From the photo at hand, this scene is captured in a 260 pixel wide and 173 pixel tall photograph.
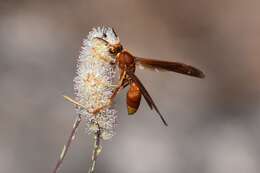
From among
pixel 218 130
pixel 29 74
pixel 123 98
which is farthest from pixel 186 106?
pixel 29 74

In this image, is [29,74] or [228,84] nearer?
[29,74]

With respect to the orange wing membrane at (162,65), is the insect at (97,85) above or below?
below

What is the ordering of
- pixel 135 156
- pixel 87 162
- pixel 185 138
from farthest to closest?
pixel 185 138 → pixel 135 156 → pixel 87 162

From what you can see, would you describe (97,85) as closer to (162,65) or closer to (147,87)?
(162,65)

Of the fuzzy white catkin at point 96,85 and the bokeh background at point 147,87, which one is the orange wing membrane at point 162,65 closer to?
the fuzzy white catkin at point 96,85

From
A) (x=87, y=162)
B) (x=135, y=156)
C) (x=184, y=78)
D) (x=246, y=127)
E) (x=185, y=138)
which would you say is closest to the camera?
(x=87, y=162)

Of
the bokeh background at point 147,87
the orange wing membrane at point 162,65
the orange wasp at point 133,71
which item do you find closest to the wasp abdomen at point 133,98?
the orange wasp at point 133,71

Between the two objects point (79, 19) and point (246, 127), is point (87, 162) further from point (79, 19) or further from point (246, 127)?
point (79, 19)
